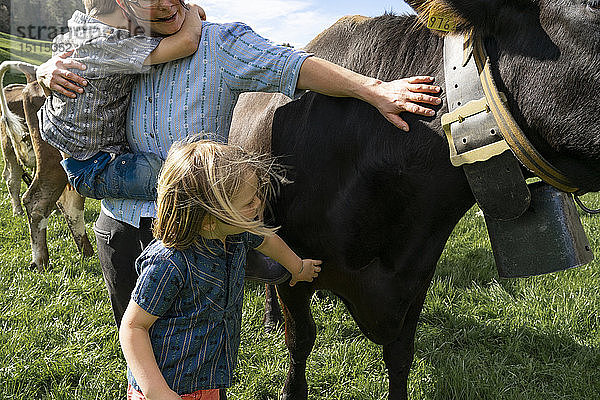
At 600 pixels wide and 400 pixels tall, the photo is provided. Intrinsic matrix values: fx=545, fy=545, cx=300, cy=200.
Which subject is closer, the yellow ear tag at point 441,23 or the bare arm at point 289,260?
the yellow ear tag at point 441,23

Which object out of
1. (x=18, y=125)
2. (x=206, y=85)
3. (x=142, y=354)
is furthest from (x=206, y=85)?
(x=18, y=125)

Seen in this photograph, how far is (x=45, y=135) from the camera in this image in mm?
1867

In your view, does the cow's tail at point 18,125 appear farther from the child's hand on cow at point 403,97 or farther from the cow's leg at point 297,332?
the child's hand on cow at point 403,97

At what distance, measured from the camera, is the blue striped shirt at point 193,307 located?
5.06ft

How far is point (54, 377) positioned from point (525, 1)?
9.09 feet

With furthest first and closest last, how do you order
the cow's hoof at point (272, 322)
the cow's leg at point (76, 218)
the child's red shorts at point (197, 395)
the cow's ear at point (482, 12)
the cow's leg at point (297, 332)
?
the cow's leg at point (76, 218) < the cow's hoof at point (272, 322) < the cow's leg at point (297, 332) < the child's red shorts at point (197, 395) < the cow's ear at point (482, 12)

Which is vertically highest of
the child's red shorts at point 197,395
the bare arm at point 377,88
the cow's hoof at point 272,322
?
the bare arm at point 377,88

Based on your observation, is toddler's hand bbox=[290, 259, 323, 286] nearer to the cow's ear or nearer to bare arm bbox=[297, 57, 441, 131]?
bare arm bbox=[297, 57, 441, 131]

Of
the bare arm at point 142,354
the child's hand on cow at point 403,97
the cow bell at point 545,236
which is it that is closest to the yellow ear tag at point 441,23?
the child's hand on cow at point 403,97

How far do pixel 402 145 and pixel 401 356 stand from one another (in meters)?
1.19

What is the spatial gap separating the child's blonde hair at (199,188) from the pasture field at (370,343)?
1617mm

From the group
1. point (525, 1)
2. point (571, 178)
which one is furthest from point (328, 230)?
point (525, 1)

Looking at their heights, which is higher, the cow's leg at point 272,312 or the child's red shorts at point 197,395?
the child's red shorts at point 197,395

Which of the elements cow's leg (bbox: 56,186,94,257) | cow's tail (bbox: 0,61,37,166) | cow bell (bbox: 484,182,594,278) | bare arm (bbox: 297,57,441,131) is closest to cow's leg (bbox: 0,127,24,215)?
cow's tail (bbox: 0,61,37,166)
